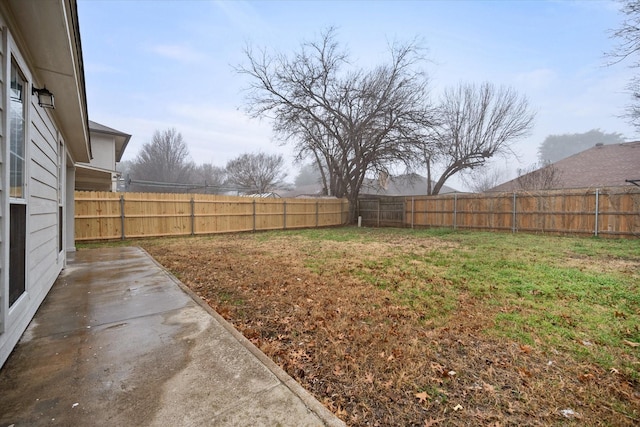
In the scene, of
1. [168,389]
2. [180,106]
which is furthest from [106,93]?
[168,389]

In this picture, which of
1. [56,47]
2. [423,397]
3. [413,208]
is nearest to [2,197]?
[56,47]

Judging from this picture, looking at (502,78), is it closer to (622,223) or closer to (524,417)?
(622,223)

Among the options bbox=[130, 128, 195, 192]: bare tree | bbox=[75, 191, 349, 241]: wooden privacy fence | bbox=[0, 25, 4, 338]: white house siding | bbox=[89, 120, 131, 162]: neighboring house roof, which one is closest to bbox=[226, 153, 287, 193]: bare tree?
bbox=[130, 128, 195, 192]: bare tree

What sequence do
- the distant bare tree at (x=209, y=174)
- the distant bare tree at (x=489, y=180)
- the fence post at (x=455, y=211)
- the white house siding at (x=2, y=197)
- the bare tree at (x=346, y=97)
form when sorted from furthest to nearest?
1. the distant bare tree at (x=209, y=174)
2. the distant bare tree at (x=489, y=180)
3. the bare tree at (x=346, y=97)
4. the fence post at (x=455, y=211)
5. the white house siding at (x=2, y=197)

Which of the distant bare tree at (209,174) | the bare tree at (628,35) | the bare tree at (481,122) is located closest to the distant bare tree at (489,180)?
the bare tree at (481,122)

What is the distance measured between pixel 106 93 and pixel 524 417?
22048 millimetres

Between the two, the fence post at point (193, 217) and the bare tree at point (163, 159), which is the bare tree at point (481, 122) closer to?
the fence post at point (193, 217)

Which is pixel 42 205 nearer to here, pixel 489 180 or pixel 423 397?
pixel 423 397

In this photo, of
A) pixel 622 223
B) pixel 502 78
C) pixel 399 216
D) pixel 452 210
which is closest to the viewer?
pixel 622 223

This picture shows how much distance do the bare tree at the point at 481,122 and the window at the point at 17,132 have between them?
1894 cm

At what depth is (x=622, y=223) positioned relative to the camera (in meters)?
9.37

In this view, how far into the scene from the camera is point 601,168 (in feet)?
55.4

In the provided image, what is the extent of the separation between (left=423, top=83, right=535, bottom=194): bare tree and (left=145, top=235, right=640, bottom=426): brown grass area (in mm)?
17161

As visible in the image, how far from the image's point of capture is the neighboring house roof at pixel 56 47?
6.13 feet
